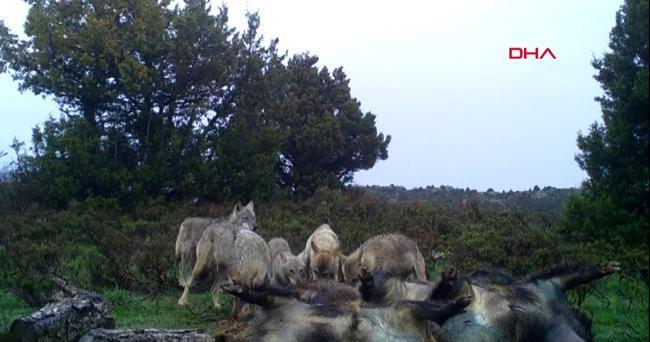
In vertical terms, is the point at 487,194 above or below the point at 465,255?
above

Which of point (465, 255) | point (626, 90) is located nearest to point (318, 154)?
point (465, 255)

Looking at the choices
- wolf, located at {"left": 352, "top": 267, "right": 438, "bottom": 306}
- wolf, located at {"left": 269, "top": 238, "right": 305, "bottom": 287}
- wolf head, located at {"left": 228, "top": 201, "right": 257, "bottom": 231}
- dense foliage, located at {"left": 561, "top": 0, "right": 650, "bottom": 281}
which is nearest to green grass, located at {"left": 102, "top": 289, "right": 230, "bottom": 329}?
wolf, located at {"left": 269, "top": 238, "right": 305, "bottom": 287}

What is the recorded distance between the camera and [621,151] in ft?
13.6

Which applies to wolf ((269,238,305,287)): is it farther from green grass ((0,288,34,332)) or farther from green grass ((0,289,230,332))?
green grass ((0,288,34,332))

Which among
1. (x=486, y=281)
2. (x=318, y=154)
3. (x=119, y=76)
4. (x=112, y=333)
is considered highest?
(x=119, y=76)

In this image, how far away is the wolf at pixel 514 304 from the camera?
4633 mm

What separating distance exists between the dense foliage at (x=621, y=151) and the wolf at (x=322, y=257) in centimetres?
471

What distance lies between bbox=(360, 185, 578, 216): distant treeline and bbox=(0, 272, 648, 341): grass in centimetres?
86

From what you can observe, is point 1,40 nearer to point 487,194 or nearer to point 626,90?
point 487,194

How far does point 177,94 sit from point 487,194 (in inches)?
405

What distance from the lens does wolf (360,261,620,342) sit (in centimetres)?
463

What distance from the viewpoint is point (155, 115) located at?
2089cm

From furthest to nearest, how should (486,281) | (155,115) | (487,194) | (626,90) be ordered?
(155,115) → (487,194) → (486,281) → (626,90)

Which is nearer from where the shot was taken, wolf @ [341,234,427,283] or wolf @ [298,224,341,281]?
wolf @ [341,234,427,283]
